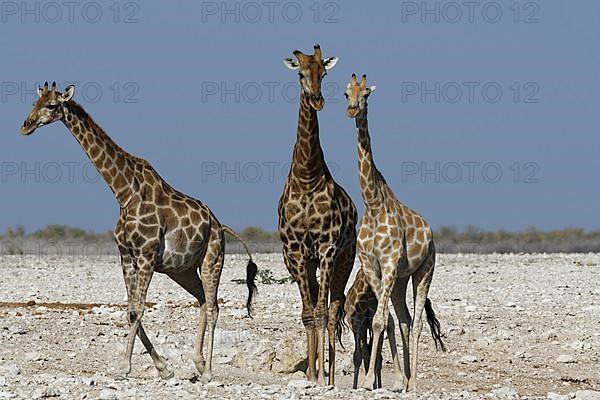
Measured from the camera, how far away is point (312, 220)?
10.8 metres

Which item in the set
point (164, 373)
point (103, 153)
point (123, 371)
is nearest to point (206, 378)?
point (164, 373)

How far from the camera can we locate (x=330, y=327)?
440 inches

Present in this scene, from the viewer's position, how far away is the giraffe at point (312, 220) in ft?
35.4

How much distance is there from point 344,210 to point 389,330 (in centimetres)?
123

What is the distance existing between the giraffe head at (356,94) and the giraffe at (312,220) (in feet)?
0.93

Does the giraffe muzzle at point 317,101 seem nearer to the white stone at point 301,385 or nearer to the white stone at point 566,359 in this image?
the white stone at point 301,385

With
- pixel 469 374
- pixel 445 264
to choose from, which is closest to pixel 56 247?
pixel 445 264

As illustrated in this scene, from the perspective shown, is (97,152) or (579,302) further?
(579,302)

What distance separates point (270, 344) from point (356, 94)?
408 cm

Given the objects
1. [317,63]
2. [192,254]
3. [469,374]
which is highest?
[317,63]

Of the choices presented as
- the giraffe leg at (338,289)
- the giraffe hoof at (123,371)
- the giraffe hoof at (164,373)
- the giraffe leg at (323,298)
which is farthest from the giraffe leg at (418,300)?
the giraffe hoof at (123,371)

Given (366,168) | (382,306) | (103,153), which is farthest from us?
(103,153)

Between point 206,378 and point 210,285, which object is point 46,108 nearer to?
point 210,285

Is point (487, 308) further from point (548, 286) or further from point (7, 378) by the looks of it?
point (7, 378)
